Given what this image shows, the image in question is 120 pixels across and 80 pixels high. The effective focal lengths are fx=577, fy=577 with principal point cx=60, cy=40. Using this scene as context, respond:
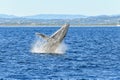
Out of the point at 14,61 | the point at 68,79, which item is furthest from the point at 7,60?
the point at 68,79

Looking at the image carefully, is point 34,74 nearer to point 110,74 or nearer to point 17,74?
point 17,74

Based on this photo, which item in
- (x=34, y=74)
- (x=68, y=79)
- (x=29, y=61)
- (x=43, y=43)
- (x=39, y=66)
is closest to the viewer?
(x=68, y=79)

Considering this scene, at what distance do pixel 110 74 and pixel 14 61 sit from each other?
16.3 meters

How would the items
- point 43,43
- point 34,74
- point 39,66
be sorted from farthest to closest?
point 43,43 → point 39,66 → point 34,74

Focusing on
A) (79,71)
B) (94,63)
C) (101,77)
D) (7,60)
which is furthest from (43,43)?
(101,77)

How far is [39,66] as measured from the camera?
57.5 metres

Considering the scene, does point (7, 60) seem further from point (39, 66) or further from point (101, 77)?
point (101, 77)

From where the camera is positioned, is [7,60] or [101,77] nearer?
[101,77]

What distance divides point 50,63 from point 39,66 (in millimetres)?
3300

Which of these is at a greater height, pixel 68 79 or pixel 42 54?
pixel 68 79

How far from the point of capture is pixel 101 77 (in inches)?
1902

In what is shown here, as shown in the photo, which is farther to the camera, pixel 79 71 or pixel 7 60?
pixel 7 60

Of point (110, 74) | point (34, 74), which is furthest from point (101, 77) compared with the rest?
point (34, 74)

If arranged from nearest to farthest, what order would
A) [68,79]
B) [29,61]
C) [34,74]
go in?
[68,79]
[34,74]
[29,61]
